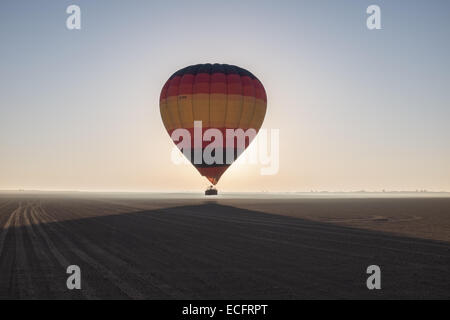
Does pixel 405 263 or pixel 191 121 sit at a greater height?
pixel 191 121

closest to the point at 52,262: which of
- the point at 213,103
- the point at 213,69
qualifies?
the point at 213,103

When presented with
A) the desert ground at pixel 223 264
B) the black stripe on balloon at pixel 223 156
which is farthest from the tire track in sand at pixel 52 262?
the black stripe on balloon at pixel 223 156

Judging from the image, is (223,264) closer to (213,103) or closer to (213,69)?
(213,103)

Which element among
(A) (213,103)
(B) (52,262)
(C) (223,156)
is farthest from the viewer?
(C) (223,156)

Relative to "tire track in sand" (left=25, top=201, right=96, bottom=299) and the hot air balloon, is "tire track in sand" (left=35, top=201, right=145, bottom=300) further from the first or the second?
the hot air balloon

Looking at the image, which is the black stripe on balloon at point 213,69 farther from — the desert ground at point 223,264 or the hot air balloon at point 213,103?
the desert ground at point 223,264

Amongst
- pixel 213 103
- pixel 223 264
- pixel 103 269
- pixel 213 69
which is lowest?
pixel 223 264

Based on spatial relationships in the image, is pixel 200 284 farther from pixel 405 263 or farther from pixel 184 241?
pixel 184 241

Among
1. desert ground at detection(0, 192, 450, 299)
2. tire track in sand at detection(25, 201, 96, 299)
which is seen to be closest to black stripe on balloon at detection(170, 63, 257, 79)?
desert ground at detection(0, 192, 450, 299)
